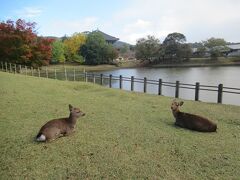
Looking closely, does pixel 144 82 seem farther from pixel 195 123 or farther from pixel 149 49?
pixel 149 49

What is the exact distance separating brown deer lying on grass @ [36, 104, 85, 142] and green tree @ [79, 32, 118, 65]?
56.2 m

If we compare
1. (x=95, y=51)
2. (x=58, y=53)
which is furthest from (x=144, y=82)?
(x=95, y=51)

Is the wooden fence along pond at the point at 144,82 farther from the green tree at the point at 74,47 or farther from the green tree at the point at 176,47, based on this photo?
the green tree at the point at 176,47

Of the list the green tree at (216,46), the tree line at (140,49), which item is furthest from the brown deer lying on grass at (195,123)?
the green tree at (216,46)

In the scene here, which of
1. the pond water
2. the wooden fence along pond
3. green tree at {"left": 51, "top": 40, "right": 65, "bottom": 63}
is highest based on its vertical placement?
green tree at {"left": 51, "top": 40, "right": 65, "bottom": 63}

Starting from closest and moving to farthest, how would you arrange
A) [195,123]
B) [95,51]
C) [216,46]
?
[195,123] → [95,51] → [216,46]

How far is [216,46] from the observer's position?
211ft

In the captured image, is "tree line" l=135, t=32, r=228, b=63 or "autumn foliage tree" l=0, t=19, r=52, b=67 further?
"tree line" l=135, t=32, r=228, b=63

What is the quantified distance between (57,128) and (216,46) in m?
63.7

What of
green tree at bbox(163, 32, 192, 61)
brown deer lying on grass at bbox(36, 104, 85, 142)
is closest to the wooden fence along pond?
brown deer lying on grass at bbox(36, 104, 85, 142)

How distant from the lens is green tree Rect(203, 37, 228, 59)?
61428 millimetres

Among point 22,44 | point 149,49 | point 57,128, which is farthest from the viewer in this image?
point 149,49

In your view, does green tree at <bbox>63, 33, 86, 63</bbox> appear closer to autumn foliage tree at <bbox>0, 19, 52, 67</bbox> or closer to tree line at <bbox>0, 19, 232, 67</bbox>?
tree line at <bbox>0, 19, 232, 67</bbox>

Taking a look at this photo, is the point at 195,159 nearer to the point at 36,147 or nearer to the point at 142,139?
the point at 142,139
